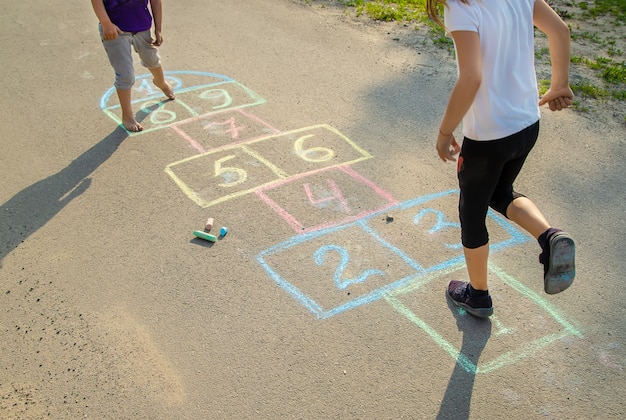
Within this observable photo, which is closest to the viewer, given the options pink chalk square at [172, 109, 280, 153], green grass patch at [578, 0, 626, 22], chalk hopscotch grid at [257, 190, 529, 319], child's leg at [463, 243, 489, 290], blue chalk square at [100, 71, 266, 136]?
child's leg at [463, 243, 489, 290]

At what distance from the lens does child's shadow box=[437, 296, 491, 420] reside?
98.0 inches

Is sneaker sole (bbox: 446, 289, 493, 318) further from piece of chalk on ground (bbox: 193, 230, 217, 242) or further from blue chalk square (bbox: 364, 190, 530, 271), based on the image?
piece of chalk on ground (bbox: 193, 230, 217, 242)

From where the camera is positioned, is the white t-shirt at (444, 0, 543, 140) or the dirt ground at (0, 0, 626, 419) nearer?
the white t-shirt at (444, 0, 543, 140)

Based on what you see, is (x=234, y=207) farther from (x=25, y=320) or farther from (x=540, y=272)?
(x=540, y=272)

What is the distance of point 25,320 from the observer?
2967 mm

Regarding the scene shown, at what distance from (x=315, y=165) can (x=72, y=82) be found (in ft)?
9.57

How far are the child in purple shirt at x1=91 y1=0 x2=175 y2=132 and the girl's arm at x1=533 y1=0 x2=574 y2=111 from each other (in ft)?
10.3

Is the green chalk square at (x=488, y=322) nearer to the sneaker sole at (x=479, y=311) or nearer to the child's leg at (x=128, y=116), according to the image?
the sneaker sole at (x=479, y=311)

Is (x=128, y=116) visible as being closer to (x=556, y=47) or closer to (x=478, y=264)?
(x=478, y=264)

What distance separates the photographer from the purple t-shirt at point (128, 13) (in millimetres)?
4410

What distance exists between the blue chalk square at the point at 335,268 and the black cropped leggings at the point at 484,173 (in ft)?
2.08

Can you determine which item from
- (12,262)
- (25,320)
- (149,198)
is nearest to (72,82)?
(149,198)

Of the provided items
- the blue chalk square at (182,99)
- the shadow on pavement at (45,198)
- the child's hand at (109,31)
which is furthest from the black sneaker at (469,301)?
the child's hand at (109,31)

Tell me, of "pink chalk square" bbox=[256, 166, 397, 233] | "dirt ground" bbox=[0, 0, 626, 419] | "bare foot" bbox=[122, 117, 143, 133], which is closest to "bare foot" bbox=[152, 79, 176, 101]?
"dirt ground" bbox=[0, 0, 626, 419]
